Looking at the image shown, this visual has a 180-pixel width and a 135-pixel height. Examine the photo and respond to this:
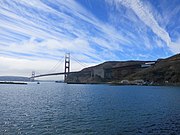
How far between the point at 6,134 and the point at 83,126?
895 centimetres

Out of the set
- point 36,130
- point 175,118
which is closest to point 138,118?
point 175,118

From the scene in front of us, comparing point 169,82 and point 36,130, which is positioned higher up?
point 169,82

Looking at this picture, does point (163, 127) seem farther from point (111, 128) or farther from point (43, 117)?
point (43, 117)

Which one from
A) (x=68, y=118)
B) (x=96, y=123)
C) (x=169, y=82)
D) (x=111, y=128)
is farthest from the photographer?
(x=169, y=82)

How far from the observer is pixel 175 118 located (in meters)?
37.3

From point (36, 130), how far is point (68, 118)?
8.44m

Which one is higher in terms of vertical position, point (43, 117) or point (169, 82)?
point (169, 82)

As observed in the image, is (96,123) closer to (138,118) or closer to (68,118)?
(68,118)

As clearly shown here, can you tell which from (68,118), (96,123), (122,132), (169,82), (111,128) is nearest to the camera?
(122,132)

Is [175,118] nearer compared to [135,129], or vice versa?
[135,129]

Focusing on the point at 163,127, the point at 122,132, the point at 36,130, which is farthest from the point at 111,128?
the point at 36,130

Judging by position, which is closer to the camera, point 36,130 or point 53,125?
point 36,130

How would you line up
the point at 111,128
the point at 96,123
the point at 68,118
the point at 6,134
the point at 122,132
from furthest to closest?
the point at 68,118 < the point at 96,123 < the point at 111,128 < the point at 122,132 < the point at 6,134

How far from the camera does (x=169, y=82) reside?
628 ft
